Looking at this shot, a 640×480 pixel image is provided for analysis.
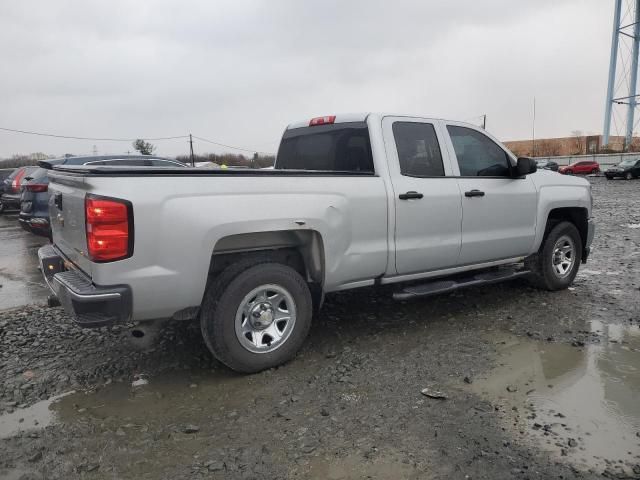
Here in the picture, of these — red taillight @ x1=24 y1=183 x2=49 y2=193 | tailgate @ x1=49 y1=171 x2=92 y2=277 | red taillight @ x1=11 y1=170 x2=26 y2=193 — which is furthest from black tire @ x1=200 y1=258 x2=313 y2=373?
red taillight @ x1=11 y1=170 x2=26 y2=193

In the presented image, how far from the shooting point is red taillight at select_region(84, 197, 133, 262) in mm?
3100

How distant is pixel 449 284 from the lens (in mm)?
4676

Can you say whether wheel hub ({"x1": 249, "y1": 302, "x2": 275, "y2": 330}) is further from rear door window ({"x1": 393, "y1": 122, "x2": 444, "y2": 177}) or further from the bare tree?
the bare tree

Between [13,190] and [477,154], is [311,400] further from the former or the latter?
[13,190]

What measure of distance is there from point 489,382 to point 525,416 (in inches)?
19.4

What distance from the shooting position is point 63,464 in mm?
2695

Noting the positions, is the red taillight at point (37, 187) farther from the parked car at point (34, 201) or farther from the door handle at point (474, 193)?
the door handle at point (474, 193)

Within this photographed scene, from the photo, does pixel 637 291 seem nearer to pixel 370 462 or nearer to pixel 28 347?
pixel 370 462

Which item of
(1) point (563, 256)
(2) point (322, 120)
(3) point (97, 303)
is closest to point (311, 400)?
(3) point (97, 303)

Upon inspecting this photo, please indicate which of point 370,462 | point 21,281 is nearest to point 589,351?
point 370,462

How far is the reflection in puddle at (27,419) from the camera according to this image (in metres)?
3.07

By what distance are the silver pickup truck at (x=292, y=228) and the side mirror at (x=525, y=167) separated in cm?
1

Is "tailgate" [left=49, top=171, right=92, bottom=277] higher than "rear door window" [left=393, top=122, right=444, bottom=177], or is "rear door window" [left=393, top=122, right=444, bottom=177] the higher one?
"rear door window" [left=393, top=122, right=444, bottom=177]

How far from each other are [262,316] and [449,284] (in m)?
1.90
